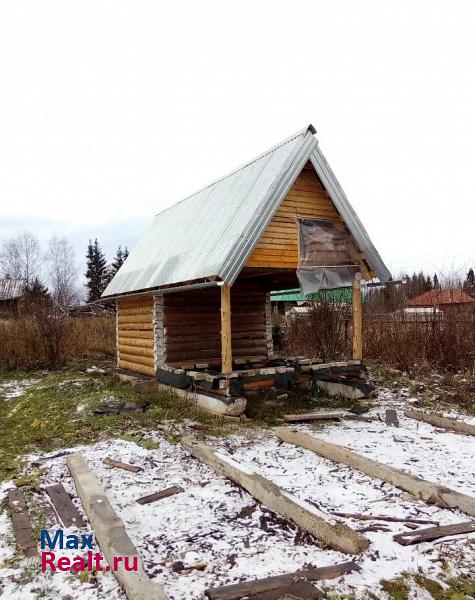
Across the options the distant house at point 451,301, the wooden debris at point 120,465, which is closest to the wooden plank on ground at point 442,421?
the wooden debris at point 120,465

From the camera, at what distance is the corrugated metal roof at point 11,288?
4156 cm

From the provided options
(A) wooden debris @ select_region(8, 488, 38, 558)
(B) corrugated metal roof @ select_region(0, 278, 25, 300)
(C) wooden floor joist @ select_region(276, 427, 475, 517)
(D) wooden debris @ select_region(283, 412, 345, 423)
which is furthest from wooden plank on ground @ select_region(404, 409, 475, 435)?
(B) corrugated metal roof @ select_region(0, 278, 25, 300)

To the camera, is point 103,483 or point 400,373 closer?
point 103,483

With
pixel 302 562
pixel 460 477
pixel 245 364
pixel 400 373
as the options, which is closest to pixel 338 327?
pixel 400 373

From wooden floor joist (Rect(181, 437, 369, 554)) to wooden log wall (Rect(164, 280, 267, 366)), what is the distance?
17.9 ft

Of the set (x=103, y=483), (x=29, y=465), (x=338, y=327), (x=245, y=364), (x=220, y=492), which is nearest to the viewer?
(x=220, y=492)

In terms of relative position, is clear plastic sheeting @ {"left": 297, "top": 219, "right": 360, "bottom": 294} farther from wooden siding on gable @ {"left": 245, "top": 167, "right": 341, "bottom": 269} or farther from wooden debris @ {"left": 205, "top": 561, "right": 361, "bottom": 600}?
wooden debris @ {"left": 205, "top": 561, "right": 361, "bottom": 600}

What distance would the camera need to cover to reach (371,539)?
13.4 feet

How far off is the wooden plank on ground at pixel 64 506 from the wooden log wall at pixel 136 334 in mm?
6483

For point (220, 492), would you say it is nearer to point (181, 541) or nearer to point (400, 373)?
point (181, 541)

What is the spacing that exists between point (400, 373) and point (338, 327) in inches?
107

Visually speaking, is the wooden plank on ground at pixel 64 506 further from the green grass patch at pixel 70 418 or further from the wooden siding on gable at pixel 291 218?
the wooden siding on gable at pixel 291 218

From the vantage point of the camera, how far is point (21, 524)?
454 centimetres

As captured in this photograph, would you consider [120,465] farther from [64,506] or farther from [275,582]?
[275,582]
